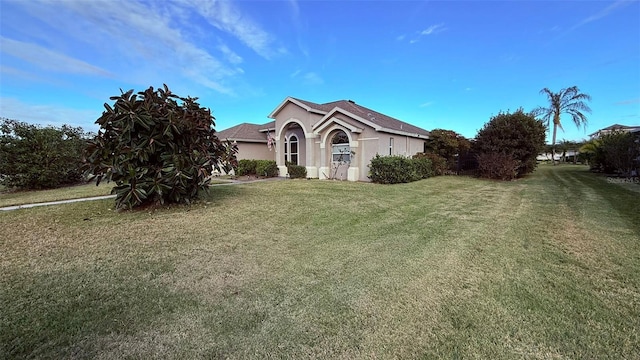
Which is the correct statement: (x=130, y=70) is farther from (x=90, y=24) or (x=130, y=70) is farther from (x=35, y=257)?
(x=35, y=257)

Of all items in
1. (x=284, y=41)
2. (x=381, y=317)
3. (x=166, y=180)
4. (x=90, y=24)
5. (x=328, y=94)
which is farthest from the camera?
(x=328, y=94)

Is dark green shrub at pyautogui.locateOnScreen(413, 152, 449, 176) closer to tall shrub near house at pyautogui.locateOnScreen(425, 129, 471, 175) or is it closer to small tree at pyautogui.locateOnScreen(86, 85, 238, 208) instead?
tall shrub near house at pyautogui.locateOnScreen(425, 129, 471, 175)

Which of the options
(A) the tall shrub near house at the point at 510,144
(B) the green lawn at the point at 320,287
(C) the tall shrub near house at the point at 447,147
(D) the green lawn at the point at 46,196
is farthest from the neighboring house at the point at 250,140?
(A) the tall shrub near house at the point at 510,144

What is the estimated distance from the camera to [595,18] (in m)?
12.5

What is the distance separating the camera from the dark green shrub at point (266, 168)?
1892cm

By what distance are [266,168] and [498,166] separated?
14921 millimetres

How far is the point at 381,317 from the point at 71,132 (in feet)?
62.3

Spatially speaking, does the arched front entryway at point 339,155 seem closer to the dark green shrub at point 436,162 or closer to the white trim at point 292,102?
the white trim at point 292,102

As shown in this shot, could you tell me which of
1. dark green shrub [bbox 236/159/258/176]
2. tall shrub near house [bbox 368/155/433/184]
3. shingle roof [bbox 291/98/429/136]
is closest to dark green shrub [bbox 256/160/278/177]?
dark green shrub [bbox 236/159/258/176]

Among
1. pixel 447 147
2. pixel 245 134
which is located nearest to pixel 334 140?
pixel 245 134

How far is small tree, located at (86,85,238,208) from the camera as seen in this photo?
6.83 metres

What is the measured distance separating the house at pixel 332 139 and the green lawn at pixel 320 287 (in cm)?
951

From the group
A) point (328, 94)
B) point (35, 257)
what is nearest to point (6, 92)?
point (35, 257)

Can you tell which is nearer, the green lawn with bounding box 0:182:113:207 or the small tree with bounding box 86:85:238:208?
the small tree with bounding box 86:85:238:208
